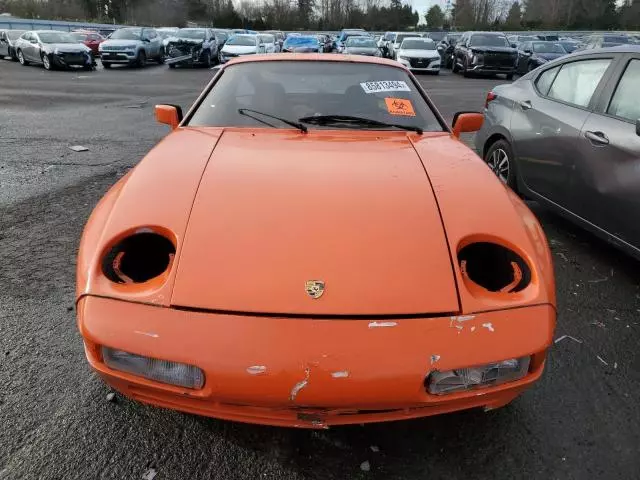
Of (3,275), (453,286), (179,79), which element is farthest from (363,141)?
(179,79)

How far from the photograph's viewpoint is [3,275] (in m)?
3.04

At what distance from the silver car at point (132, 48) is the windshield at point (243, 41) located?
4.03 m

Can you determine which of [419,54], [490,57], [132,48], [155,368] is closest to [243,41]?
[132,48]

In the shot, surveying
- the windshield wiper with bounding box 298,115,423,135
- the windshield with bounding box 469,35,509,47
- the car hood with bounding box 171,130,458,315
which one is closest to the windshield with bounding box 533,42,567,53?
the windshield with bounding box 469,35,509,47

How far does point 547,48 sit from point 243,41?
41.5 feet

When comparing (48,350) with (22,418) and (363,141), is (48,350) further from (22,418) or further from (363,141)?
(363,141)

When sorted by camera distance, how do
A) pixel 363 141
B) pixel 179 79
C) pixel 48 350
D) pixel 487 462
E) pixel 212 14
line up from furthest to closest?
pixel 212 14, pixel 179 79, pixel 363 141, pixel 48 350, pixel 487 462

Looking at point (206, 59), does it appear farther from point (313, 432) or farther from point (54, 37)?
point (313, 432)

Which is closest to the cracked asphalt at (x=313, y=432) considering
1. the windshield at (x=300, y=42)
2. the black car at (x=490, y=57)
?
the black car at (x=490, y=57)

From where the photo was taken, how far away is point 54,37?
18469 mm

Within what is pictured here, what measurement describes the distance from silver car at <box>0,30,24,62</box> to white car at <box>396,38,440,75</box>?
16065 mm

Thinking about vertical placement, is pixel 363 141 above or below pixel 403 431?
above

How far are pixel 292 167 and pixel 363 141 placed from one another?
1.84 feet

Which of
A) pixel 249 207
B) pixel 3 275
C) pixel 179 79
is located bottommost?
pixel 179 79
